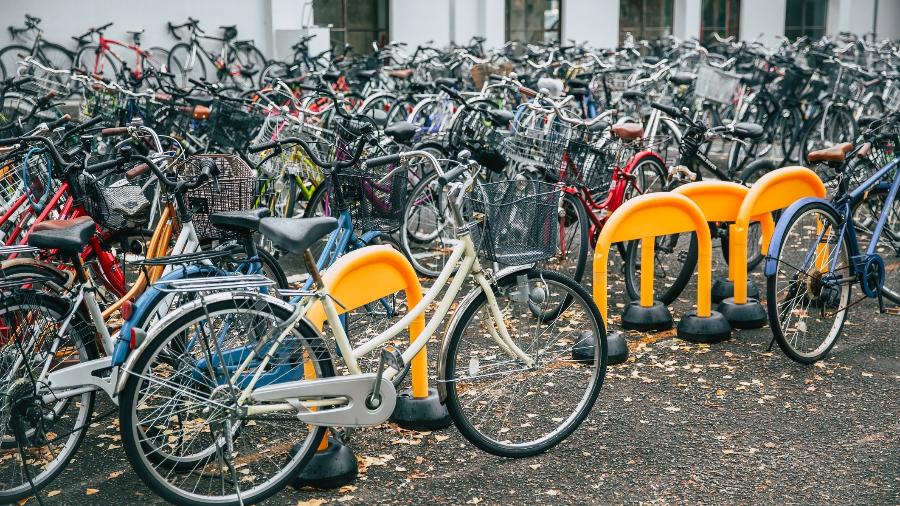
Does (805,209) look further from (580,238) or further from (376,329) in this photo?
(376,329)

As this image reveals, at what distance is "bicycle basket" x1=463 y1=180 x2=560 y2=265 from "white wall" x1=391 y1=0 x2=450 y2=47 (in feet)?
44.1

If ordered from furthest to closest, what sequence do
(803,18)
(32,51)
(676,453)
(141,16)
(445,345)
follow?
(803,18)
(141,16)
(32,51)
(676,453)
(445,345)

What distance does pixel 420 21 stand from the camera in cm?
1733

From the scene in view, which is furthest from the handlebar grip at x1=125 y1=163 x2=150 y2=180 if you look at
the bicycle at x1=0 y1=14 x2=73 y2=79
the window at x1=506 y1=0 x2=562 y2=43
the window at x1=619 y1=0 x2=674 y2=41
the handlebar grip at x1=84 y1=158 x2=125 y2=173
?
the window at x1=619 y1=0 x2=674 y2=41

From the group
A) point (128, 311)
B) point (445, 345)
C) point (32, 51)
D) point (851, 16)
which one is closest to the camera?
point (128, 311)

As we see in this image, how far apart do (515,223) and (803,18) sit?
2102 cm

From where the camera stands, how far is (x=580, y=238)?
20.5ft

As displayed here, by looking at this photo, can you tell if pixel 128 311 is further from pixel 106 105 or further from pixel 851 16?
pixel 851 16

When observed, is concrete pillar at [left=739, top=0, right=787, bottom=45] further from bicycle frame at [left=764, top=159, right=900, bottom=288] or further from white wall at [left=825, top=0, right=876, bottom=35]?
bicycle frame at [left=764, top=159, right=900, bottom=288]

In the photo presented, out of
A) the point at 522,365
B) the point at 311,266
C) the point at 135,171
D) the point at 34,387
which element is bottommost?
the point at 522,365

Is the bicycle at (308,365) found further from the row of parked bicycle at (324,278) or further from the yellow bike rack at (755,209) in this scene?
the yellow bike rack at (755,209)

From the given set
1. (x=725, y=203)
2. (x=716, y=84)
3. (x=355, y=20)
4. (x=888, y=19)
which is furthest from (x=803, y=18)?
(x=725, y=203)

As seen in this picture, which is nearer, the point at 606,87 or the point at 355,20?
the point at 606,87

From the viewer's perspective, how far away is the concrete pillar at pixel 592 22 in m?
19.6
